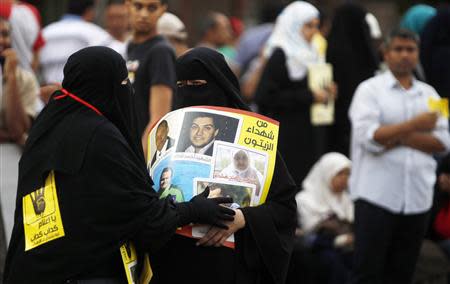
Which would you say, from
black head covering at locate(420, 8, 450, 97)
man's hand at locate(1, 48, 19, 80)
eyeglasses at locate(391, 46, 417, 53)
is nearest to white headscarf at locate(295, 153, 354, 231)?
black head covering at locate(420, 8, 450, 97)

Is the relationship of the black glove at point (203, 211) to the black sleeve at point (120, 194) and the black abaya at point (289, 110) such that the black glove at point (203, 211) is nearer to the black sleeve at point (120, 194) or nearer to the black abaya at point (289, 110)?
the black sleeve at point (120, 194)

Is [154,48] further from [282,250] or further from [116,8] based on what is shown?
[116,8]

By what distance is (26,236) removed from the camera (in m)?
4.70

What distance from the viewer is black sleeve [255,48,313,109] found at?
31.3ft

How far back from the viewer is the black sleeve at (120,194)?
4543 mm

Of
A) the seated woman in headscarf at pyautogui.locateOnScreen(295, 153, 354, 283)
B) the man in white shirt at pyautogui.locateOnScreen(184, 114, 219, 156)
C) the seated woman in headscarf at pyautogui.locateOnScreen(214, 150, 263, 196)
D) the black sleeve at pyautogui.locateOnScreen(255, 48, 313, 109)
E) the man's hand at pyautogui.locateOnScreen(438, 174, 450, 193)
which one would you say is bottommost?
the seated woman in headscarf at pyautogui.locateOnScreen(295, 153, 354, 283)

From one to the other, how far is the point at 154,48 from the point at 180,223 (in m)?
2.45

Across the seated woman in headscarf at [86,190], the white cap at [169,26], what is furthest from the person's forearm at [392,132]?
the seated woman in headscarf at [86,190]

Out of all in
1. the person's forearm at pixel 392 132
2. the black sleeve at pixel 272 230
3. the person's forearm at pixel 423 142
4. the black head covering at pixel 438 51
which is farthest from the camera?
the black head covering at pixel 438 51

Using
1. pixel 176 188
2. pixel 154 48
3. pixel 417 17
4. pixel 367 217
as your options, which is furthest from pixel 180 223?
pixel 417 17

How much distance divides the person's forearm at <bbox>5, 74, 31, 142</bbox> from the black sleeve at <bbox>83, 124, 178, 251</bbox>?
8.98 ft

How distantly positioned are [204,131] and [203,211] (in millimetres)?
416

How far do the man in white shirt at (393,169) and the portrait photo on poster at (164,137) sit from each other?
8.48 feet

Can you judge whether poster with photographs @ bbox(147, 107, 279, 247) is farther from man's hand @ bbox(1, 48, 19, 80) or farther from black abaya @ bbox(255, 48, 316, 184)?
black abaya @ bbox(255, 48, 316, 184)
